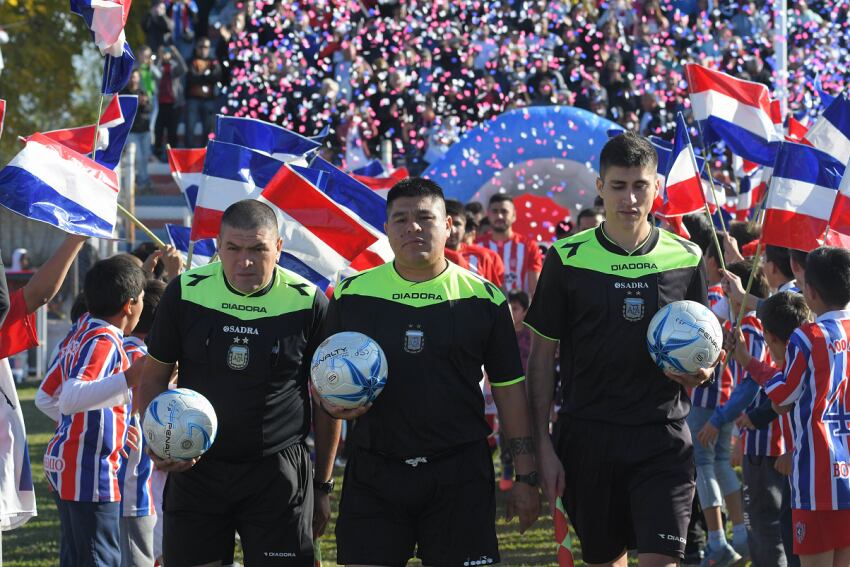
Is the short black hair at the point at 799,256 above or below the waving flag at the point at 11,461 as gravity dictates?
above

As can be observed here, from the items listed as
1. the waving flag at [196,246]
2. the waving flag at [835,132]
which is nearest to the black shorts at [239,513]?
the waving flag at [196,246]

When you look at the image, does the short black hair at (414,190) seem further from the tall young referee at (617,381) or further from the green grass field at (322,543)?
the green grass field at (322,543)

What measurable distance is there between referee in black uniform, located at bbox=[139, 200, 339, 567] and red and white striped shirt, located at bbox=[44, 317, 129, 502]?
799mm

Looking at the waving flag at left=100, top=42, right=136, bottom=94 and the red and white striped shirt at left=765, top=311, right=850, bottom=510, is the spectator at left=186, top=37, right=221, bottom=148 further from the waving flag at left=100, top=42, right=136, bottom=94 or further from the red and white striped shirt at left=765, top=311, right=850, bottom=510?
the red and white striped shirt at left=765, top=311, right=850, bottom=510

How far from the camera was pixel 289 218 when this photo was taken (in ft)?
25.4

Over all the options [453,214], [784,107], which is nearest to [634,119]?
[784,107]

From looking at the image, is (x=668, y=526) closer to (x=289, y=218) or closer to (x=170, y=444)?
(x=170, y=444)

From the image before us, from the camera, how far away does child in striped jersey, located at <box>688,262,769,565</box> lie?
8172 mm

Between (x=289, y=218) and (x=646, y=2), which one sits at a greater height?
(x=646, y=2)

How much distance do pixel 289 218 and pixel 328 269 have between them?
42 cm

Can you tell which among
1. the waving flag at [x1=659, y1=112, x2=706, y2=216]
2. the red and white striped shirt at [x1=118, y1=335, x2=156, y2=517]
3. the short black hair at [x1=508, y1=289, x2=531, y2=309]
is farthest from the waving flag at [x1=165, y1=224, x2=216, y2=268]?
the waving flag at [x1=659, y1=112, x2=706, y2=216]

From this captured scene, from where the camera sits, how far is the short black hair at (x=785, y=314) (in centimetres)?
667

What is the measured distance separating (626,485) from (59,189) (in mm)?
3028

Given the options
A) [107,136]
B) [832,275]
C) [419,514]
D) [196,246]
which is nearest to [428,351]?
[419,514]
